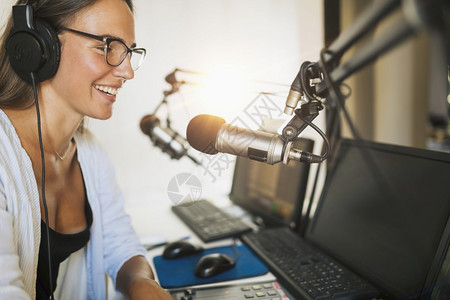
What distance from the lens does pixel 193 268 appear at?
0.93 metres

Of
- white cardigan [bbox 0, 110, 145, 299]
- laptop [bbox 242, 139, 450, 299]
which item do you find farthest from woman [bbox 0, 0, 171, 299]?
laptop [bbox 242, 139, 450, 299]

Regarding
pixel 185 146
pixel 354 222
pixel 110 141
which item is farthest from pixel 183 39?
pixel 354 222

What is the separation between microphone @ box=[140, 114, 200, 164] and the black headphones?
1.72 feet

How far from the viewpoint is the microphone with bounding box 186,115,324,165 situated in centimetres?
57

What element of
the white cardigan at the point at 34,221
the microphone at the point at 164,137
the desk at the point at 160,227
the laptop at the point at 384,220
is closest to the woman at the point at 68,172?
the white cardigan at the point at 34,221

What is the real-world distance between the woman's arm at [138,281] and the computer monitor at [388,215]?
46cm

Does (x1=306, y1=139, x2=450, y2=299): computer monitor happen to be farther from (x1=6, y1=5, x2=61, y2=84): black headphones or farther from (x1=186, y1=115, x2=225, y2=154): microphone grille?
(x1=6, y1=5, x2=61, y2=84): black headphones

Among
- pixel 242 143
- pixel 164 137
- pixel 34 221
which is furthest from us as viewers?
pixel 164 137

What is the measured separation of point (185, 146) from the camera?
118 centimetres

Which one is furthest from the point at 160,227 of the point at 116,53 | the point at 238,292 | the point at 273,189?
the point at 116,53

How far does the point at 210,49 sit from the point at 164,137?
0.36 metres

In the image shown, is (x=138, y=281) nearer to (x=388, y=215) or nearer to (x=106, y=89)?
(x=106, y=89)

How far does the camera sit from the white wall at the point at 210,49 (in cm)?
87

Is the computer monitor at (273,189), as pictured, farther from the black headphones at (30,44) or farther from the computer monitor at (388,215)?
the black headphones at (30,44)
